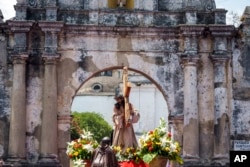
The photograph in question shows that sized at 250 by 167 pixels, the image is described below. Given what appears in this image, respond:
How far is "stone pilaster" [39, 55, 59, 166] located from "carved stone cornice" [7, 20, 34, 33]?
3.27 feet

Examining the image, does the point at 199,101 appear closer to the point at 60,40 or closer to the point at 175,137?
the point at 175,137

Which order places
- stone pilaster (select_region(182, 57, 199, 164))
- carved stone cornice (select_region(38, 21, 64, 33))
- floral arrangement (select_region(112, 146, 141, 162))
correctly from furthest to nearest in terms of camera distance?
carved stone cornice (select_region(38, 21, 64, 33))
stone pilaster (select_region(182, 57, 199, 164))
floral arrangement (select_region(112, 146, 141, 162))

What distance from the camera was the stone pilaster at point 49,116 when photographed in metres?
20.1

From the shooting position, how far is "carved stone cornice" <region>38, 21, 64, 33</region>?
20.3m

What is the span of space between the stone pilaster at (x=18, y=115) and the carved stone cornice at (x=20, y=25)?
792mm

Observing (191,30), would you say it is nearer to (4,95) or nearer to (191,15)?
(191,15)

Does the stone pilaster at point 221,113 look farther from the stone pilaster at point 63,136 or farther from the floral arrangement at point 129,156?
the floral arrangement at point 129,156

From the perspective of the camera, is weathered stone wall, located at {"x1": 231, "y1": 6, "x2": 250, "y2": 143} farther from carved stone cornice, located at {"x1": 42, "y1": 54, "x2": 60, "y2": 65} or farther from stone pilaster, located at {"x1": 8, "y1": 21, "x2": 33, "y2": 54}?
stone pilaster, located at {"x1": 8, "y1": 21, "x2": 33, "y2": 54}

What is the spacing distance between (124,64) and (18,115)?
3.47 m

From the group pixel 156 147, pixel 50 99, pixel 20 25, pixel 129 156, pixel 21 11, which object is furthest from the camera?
pixel 21 11

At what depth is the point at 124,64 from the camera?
20906 mm

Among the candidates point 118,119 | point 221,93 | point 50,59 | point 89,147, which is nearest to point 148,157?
point 89,147

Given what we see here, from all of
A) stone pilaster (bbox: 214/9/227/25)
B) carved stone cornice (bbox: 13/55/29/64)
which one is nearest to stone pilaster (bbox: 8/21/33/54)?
carved stone cornice (bbox: 13/55/29/64)

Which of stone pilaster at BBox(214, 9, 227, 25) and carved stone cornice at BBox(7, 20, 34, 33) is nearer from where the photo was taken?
carved stone cornice at BBox(7, 20, 34, 33)
